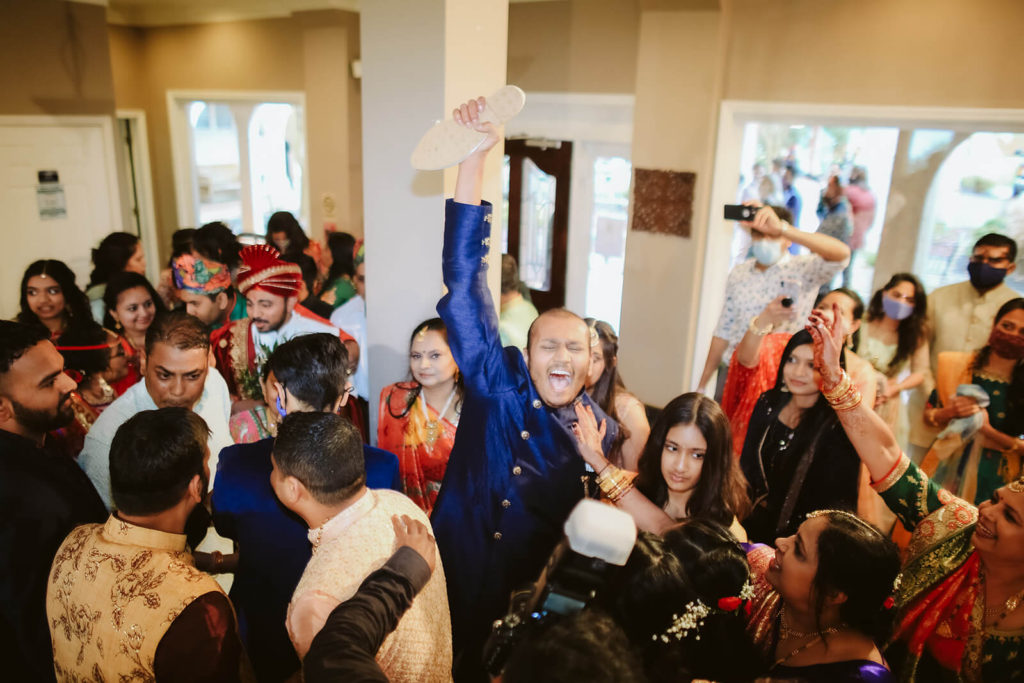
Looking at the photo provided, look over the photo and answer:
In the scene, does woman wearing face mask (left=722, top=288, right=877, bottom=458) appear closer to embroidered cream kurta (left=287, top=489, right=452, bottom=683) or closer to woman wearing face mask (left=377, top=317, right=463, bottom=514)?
woman wearing face mask (left=377, top=317, right=463, bottom=514)

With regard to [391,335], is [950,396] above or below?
below

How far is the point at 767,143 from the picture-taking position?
6.66m

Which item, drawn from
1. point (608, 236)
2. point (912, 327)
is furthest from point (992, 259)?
point (608, 236)

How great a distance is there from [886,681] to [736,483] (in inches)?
27.2

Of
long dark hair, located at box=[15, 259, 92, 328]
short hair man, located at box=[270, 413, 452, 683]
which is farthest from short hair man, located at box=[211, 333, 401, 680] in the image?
long dark hair, located at box=[15, 259, 92, 328]

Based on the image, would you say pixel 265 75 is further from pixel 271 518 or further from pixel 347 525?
pixel 347 525

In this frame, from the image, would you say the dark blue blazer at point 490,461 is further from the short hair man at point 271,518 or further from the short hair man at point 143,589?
the short hair man at point 143,589

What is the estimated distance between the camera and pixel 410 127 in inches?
91.2

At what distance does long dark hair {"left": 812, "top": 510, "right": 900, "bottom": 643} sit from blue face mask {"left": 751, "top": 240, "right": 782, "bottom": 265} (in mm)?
2346

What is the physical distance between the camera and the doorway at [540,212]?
537 cm

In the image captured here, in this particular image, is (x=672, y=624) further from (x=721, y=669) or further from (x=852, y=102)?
(x=852, y=102)

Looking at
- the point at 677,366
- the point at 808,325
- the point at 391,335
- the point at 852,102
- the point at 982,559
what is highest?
the point at 852,102

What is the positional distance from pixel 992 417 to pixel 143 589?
3033mm

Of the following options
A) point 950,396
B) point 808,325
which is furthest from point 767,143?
point 808,325
